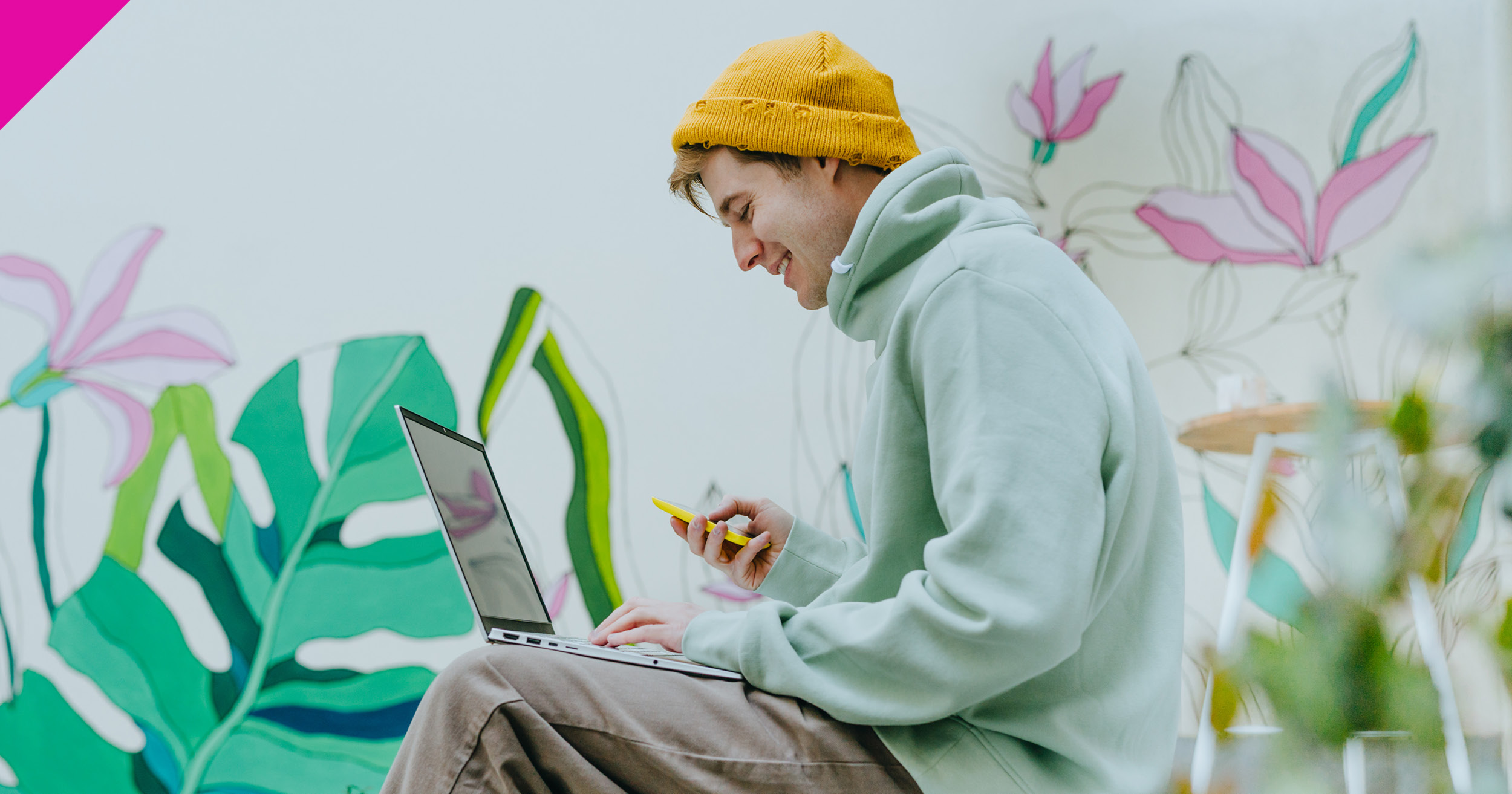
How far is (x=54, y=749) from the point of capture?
1.61 metres

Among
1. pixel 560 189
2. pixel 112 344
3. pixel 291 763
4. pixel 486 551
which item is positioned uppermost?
pixel 560 189

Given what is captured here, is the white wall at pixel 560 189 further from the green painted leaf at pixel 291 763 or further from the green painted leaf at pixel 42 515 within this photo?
the green painted leaf at pixel 291 763

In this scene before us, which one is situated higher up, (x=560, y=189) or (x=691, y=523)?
(x=560, y=189)

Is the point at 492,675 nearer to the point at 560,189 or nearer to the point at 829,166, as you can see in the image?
the point at 829,166

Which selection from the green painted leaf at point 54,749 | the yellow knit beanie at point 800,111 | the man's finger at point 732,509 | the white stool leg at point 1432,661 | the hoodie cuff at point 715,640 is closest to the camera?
the white stool leg at point 1432,661

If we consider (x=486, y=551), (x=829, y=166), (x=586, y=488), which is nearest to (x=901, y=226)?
(x=829, y=166)

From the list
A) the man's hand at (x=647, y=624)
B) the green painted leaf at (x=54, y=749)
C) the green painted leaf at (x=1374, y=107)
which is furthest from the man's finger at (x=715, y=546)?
the green painted leaf at (x=1374, y=107)

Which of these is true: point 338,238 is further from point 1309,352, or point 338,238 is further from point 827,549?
point 1309,352

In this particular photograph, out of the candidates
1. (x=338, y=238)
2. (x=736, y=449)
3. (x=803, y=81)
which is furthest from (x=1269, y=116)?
(x=338, y=238)

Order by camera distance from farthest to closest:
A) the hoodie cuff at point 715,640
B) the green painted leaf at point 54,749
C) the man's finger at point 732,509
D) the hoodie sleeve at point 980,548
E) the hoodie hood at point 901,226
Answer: the green painted leaf at point 54,749 < the man's finger at point 732,509 < the hoodie hood at point 901,226 < the hoodie cuff at point 715,640 < the hoodie sleeve at point 980,548

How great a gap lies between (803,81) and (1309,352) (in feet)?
4.67

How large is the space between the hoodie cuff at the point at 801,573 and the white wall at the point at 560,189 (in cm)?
66

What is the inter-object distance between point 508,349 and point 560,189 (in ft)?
Answer: 1.02

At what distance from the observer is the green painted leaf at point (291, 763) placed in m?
1.63
